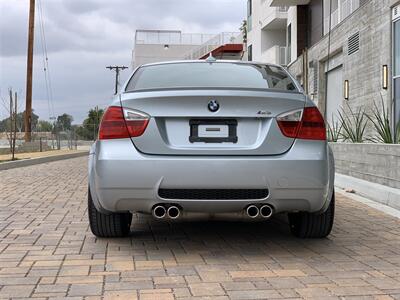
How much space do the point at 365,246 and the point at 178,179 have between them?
6.81 ft

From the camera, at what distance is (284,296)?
3.65 m

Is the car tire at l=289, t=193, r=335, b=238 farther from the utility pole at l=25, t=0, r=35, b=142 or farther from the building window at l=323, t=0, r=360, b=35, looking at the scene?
the utility pole at l=25, t=0, r=35, b=142

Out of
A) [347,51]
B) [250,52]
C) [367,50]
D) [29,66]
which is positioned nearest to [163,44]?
[250,52]

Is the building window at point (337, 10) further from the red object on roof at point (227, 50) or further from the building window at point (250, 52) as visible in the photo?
the red object on roof at point (227, 50)

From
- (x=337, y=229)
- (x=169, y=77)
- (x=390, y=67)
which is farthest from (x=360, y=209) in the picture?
(x=390, y=67)

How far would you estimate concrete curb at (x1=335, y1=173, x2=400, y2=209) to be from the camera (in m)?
7.48

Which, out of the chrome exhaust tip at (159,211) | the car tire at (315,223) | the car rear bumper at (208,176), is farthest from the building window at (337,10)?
the chrome exhaust tip at (159,211)

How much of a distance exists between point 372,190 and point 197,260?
4531mm

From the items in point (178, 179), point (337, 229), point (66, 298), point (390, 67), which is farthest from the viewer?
point (390, 67)

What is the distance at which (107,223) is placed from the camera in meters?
5.21

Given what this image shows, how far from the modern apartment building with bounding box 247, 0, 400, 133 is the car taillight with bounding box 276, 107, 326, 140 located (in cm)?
852

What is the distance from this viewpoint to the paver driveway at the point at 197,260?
3797mm

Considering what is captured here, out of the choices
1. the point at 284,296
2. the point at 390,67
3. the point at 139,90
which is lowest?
the point at 284,296

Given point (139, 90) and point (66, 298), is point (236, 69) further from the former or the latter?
point (66, 298)
